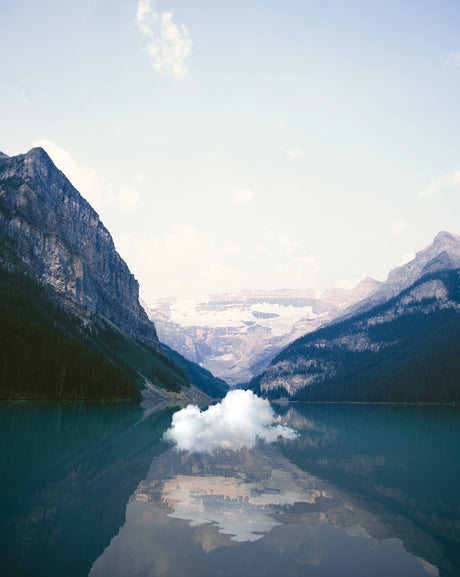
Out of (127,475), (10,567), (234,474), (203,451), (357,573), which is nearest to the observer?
(10,567)

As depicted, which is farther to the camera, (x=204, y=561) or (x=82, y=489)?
(x=82, y=489)

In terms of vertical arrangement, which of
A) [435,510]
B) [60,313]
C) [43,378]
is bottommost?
[435,510]

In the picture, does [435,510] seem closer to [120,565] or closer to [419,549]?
[419,549]

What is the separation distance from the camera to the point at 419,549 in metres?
15.9

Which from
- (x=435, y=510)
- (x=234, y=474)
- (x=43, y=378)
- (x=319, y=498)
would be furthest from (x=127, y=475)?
(x=43, y=378)

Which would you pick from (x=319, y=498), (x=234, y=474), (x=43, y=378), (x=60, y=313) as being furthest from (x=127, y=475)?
(x=60, y=313)

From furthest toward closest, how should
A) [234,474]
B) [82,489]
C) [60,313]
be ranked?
[60,313], [234,474], [82,489]

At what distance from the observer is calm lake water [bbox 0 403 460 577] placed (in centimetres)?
1391

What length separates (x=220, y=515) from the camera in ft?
63.0

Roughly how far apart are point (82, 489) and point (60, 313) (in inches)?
7040

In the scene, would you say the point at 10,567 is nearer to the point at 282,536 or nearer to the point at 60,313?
the point at 282,536

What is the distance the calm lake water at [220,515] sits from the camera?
13.9m

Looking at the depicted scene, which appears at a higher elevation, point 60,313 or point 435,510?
point 60,313

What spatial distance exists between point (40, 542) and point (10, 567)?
220 cm
